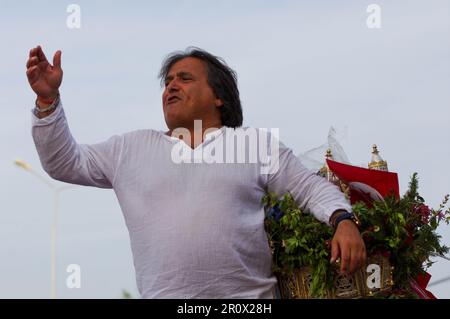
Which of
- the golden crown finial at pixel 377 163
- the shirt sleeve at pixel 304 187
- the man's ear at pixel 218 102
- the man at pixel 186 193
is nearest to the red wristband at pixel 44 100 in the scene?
the man at pixel 186 193

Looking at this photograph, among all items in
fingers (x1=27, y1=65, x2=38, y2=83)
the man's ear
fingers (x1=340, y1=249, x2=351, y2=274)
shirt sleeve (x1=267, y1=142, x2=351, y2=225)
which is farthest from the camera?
the man's ear

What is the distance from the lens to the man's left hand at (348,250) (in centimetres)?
407

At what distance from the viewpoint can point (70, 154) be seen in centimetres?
439

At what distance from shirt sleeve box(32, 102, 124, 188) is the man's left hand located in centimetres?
121

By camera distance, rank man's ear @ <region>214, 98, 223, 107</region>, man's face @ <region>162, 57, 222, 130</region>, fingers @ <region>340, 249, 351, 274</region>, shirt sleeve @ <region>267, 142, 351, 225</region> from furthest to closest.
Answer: man's ear @ <region>214, 98, 223, 107</region> → man's face @ <region>162, 57, 222, 130</region> → shirt sleeve @ <region>267, 142, 351, 225</region> → fingers @ <region>340, 249, 351, 274</region>

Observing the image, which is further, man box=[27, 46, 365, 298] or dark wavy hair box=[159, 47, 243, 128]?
dark wavy hair box=[159, 47, 243, 128]

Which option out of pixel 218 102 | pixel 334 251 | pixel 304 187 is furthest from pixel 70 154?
pixel 334 251

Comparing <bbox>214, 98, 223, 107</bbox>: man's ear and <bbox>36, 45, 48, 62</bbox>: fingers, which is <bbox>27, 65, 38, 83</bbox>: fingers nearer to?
<bbox>36, 45, 48, 62</bbox>: fingers

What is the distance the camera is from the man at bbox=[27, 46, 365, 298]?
408 centimetres

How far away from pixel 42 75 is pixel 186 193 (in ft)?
2.99

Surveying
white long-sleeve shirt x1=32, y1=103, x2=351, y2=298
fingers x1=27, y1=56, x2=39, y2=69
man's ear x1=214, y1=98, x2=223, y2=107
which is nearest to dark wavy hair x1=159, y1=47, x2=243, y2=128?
man's ear x1=214, y1=98, x2=223, y2=107

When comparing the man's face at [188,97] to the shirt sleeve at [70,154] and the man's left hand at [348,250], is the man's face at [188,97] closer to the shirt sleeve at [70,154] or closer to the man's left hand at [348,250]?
the shirt sleeve at [70,154]
